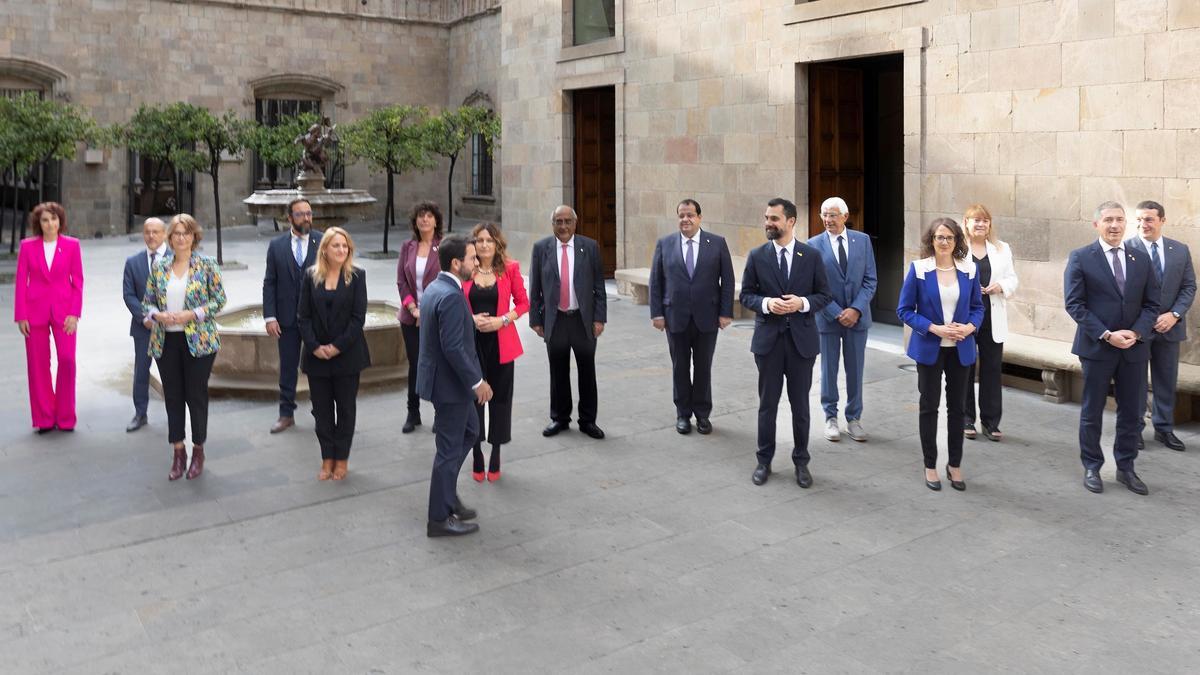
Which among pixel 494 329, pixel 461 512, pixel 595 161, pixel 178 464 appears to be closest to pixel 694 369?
pixel 494 329

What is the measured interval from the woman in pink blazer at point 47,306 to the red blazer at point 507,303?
3366 millimetres

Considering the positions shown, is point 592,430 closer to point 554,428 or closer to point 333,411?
point 554,428

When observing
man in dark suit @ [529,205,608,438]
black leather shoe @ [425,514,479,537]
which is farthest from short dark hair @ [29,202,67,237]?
black leather shoe @ [425,514,479,537]

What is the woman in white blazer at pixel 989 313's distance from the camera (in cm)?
804

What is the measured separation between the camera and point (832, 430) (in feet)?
26.8

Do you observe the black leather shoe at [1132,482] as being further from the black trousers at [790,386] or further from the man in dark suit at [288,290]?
the man in dark suit at [288,290]

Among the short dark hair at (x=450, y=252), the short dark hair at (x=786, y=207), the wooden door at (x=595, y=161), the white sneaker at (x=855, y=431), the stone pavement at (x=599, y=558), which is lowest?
the stone pavement at (x=599, y=558)

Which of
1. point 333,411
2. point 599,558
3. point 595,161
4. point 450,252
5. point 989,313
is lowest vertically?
point 599,558

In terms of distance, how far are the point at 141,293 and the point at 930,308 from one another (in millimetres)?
5491

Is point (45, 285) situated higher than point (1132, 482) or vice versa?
point (45, 285)

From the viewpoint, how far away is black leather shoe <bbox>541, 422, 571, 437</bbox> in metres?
8.24

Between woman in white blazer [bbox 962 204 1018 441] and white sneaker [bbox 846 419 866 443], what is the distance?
2.34 ft

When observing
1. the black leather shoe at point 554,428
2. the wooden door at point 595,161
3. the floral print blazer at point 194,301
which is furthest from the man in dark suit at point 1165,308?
the wooden door at point 595,161

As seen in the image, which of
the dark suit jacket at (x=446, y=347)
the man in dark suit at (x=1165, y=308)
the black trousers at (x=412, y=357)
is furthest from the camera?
the black trousers at (x=412, y=357)
